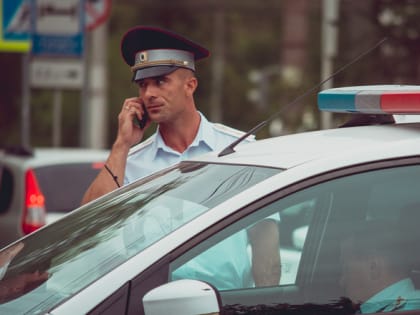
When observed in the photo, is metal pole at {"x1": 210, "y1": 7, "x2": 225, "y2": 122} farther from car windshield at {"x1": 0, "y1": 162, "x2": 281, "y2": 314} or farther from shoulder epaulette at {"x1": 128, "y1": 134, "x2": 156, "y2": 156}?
car windshield at {"x1": 0, "y1": 162, "x2": 281, "y2": 314}

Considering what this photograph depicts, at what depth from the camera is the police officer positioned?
5.73m

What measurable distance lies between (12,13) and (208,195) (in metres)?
13.3

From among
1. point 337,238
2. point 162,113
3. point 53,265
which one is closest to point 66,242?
point 53,265

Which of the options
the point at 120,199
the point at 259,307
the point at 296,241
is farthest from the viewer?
the point at 120,199

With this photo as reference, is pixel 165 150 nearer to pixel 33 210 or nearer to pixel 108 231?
pixel 108 231

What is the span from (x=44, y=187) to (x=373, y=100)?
6.06 meters

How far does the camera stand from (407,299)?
4.08 m

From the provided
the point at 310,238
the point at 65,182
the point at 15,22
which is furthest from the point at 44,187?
the point at 15,22

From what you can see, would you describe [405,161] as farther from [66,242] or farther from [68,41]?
[68,41]

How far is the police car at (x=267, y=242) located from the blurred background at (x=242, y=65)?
1.47ft

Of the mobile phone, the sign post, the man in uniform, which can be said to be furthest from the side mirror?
the sign post

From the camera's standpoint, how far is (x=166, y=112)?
226 inches

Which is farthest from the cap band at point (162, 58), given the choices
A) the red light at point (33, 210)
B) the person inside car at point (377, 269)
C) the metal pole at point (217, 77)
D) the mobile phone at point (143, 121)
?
the metal pole at point (217, 77)

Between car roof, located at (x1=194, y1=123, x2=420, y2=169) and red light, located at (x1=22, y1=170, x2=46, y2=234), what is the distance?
554cm
